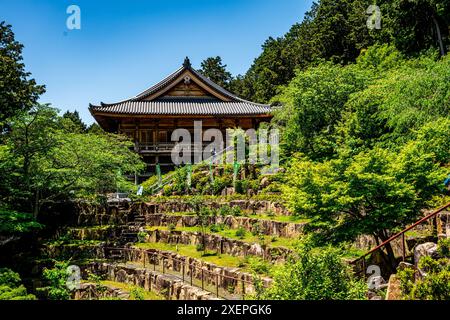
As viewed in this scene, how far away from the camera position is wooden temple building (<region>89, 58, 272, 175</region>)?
3525cm

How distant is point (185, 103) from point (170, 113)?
3.78 m

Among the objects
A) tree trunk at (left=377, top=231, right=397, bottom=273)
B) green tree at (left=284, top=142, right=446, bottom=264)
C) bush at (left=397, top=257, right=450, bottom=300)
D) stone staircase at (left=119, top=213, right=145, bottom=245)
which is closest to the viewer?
bush at (left=397, top=257, right=450, bottom=300)

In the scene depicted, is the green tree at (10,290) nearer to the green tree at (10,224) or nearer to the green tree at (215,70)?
the green tree at (10,224)

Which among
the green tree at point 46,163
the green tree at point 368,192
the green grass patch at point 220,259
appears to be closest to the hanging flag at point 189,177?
the green tree at point 46,163

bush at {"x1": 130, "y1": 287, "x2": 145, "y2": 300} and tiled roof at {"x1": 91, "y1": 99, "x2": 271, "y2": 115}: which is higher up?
tiled roof at {"x1": 91, "y1": 99, "x2": 271, "y2": 115}

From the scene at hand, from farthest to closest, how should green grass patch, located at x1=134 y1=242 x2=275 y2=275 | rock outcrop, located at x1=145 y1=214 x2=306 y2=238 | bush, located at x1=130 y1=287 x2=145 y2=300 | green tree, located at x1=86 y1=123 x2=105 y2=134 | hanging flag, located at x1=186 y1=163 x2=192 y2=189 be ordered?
green tree, located at x1=86 y1=123 x2=105 y2=134 < hanging flag, located at x1=186 y1=163 x2=192 y2=189 < rock outcrop, located at x1=145 y1=214 x2=306 y2=238 < bush, located at x1=130 y1=287 x2=145 y2=300 < green grass patch, located at x1=134 y1=242 x2=275 y2=275

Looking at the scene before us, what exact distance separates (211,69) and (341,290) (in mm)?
63277

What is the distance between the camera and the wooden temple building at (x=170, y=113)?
35250 mm

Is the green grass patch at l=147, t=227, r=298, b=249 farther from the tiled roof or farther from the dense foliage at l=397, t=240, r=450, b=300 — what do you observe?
the tiled roof

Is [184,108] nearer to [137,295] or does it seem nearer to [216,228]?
[216,228]

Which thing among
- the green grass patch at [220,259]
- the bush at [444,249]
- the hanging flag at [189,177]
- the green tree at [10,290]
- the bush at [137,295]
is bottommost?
the bush at [137,295]

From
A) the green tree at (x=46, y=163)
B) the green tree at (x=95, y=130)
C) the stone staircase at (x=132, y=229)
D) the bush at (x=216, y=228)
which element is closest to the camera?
the green tree at (x=46, y=163)

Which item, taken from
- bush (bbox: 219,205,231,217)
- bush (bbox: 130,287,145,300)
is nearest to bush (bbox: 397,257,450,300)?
bush (bbox: 130,287,145,300)
